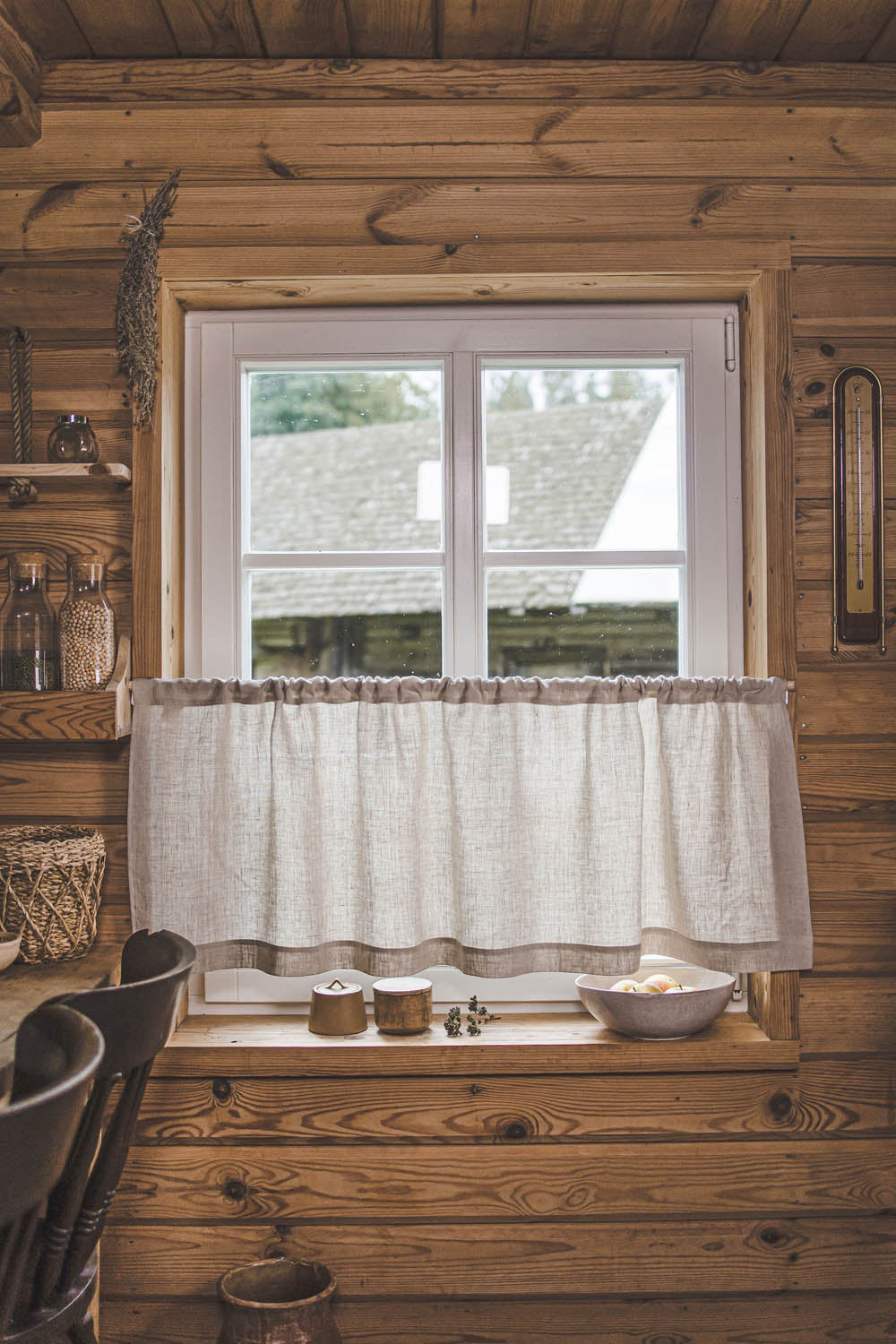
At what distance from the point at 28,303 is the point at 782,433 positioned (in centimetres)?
148

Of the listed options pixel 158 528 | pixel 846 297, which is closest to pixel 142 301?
pixel 158 528

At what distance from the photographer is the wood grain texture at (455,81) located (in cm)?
199

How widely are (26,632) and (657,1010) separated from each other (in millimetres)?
1333

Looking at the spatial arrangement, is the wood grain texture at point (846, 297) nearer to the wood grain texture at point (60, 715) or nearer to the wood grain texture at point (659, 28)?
the wood grain texture at point (659, 28)

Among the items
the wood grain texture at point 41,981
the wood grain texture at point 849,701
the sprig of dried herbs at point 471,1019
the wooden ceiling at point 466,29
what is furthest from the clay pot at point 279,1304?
the wooden ceiling at point 466,29

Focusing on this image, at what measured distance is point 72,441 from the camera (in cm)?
189

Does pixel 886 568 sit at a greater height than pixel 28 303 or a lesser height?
lesser

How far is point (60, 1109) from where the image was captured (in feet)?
2.68

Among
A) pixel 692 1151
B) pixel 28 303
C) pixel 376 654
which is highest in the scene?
pixel 28 303

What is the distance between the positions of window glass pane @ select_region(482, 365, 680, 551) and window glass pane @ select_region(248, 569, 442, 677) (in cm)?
23

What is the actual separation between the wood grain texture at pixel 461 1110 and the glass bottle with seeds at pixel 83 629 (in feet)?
2.49

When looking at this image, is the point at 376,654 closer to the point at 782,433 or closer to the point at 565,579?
the point at 565,579

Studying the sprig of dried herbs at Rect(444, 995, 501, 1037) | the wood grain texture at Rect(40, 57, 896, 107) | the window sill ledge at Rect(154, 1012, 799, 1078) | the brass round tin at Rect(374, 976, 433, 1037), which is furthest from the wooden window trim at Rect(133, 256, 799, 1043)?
the brass round tin at Rect(374, 976, 433, 1037)

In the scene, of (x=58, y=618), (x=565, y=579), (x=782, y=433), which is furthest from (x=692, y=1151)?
(x=58, y=618)
